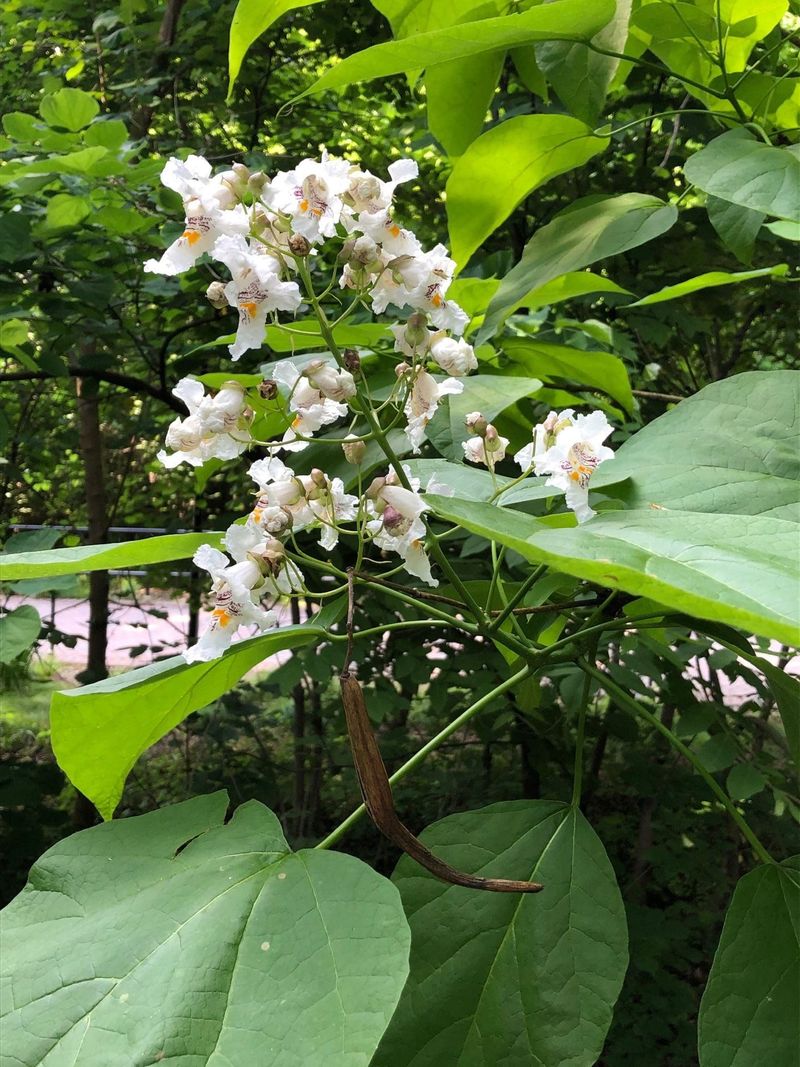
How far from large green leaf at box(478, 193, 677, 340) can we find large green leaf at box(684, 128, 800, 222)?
83mm

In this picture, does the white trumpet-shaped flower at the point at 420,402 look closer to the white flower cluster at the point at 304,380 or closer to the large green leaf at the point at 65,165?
the white flower cluster at the point at 304,380

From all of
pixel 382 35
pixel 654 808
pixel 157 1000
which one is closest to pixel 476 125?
pixel 157 1000

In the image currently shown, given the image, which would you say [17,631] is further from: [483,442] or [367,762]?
[367,762]

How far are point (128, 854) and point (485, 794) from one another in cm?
253

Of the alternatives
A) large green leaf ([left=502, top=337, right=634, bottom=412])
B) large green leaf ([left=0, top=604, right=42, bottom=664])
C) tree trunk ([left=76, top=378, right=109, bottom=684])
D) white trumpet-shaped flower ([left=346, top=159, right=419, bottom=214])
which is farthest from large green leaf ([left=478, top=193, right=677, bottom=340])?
tree trunk ([left=76, top=378, right=109, bottom=684])

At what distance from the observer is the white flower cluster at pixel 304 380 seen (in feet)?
2.34

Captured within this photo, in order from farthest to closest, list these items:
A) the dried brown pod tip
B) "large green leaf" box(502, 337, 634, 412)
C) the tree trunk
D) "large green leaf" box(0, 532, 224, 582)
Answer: the tree trunk, "large green leaf" box(502, 337, 634, 412), "large green leaf" box(0, 532, 224, 582), the dried brown pod tip

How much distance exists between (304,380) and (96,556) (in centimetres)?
24

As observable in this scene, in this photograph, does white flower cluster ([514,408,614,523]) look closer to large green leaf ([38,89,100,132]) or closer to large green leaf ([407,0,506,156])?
large green leaf ([407,0,506,156])

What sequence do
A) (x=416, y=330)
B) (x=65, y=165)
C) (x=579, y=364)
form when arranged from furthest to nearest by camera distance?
(x=65, y=165)
(x=579, y=364)
(x=416, y=330)

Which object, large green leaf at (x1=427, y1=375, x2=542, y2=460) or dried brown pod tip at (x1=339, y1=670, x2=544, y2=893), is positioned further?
large green leaf at (x1=427, y1=375, x2=542, y2=460)

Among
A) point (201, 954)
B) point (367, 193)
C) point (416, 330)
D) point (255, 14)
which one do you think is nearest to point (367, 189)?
point (367, 193)

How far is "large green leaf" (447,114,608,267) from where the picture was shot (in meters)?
0.95

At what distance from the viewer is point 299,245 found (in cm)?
70
